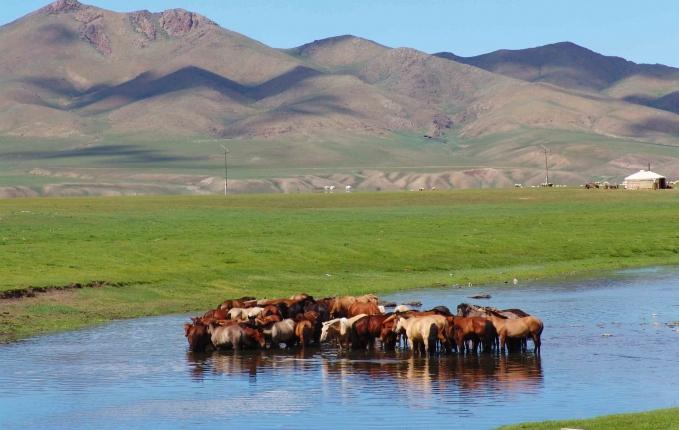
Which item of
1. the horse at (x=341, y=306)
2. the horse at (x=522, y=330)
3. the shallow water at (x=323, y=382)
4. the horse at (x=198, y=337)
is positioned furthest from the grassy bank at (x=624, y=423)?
the horse at (x=341, y=306)

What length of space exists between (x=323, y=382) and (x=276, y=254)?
1215 inches

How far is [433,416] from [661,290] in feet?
88.5

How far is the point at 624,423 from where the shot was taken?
23.6 meters

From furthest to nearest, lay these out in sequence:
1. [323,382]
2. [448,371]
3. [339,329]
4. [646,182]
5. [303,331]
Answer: [646,182]
[303,331]
[339,329]
[448,371]
[323,382]

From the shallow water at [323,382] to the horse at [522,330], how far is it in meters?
0.50

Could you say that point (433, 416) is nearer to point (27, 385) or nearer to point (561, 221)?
point (27, 385)

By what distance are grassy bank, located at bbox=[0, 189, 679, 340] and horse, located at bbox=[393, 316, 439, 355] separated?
1159cm

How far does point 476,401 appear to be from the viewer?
27.3m

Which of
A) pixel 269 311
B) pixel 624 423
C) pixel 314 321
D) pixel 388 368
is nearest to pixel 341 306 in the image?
pixel 269 311

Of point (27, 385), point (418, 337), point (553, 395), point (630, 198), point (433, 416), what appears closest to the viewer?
point (433, 416)

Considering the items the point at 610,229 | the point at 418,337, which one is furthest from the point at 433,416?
the point at 610,229

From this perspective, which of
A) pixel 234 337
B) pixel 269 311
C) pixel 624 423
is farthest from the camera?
pixel 269 311

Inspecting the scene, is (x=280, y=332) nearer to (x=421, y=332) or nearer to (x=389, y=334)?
(x=389, y=334)

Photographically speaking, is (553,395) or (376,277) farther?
(376,277)
